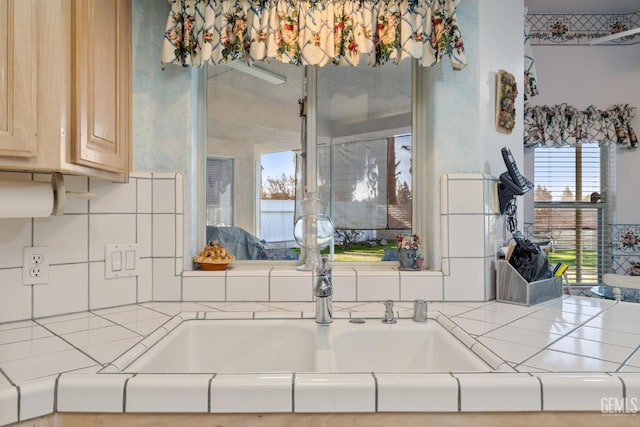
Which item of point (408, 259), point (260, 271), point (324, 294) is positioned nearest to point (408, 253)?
point (408, 259)

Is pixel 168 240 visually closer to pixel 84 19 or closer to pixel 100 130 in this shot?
pixel 100 130

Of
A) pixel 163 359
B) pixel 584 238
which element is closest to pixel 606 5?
pixel 584 238

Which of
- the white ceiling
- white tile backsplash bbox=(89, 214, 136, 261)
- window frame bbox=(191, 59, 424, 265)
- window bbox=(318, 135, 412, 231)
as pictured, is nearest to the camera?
white tile backsplash bbox=(89, 214, 136, 261)

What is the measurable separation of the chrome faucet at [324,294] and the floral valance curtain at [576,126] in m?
3.36

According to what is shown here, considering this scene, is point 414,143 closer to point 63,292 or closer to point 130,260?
point 130,260

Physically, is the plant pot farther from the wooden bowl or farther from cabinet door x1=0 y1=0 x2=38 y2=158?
cabinet door x1=0 y1=0 x2=38 y2=158

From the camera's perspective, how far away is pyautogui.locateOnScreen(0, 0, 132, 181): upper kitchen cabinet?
34.1 inches

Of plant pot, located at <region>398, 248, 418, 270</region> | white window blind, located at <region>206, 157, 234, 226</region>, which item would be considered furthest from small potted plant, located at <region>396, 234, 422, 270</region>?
white window blind, located at <region>206, 157, 234, 226</region>

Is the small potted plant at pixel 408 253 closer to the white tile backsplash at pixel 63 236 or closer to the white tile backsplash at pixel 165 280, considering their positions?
the white tile backsplash at pixel 165 280

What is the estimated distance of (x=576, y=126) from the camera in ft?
12.2

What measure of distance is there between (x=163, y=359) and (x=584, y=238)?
164 inches

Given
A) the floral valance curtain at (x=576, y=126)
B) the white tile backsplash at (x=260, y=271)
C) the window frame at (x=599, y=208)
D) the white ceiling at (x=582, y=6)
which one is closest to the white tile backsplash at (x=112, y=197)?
the white tile backsplash at (x=260, y=271)

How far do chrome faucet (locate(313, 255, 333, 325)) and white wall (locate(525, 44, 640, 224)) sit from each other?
3.31 meters

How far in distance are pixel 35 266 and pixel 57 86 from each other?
0.59 meters
